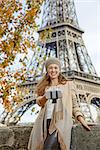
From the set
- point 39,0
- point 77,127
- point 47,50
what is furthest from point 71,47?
point 77,127

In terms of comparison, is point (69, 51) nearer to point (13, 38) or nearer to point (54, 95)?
point (13, 38)

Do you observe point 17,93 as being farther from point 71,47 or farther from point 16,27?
point 71,47

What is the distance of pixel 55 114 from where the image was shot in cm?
341

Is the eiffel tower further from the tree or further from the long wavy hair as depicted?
the long wavy hair

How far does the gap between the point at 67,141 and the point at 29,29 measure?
218 inches

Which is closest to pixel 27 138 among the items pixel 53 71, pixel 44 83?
pixel 44 83

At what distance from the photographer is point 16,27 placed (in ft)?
28.3

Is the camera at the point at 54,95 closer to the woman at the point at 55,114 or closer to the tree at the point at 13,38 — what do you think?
the woman at the point at 55,114

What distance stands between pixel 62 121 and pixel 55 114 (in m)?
0.09

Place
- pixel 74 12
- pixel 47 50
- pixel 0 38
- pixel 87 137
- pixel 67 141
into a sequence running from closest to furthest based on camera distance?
pixel 67 141, pixel 87 137, pixel 0 38, pixel 47 50, pixel 74 12

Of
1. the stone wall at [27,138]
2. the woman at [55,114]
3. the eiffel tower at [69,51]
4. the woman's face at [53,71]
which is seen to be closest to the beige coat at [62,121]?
the woman at [55,114]


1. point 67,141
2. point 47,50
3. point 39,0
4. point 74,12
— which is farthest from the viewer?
point 74,12

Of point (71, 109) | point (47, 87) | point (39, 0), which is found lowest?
point (71, 109)

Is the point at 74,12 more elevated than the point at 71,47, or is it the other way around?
the point at 74,12
